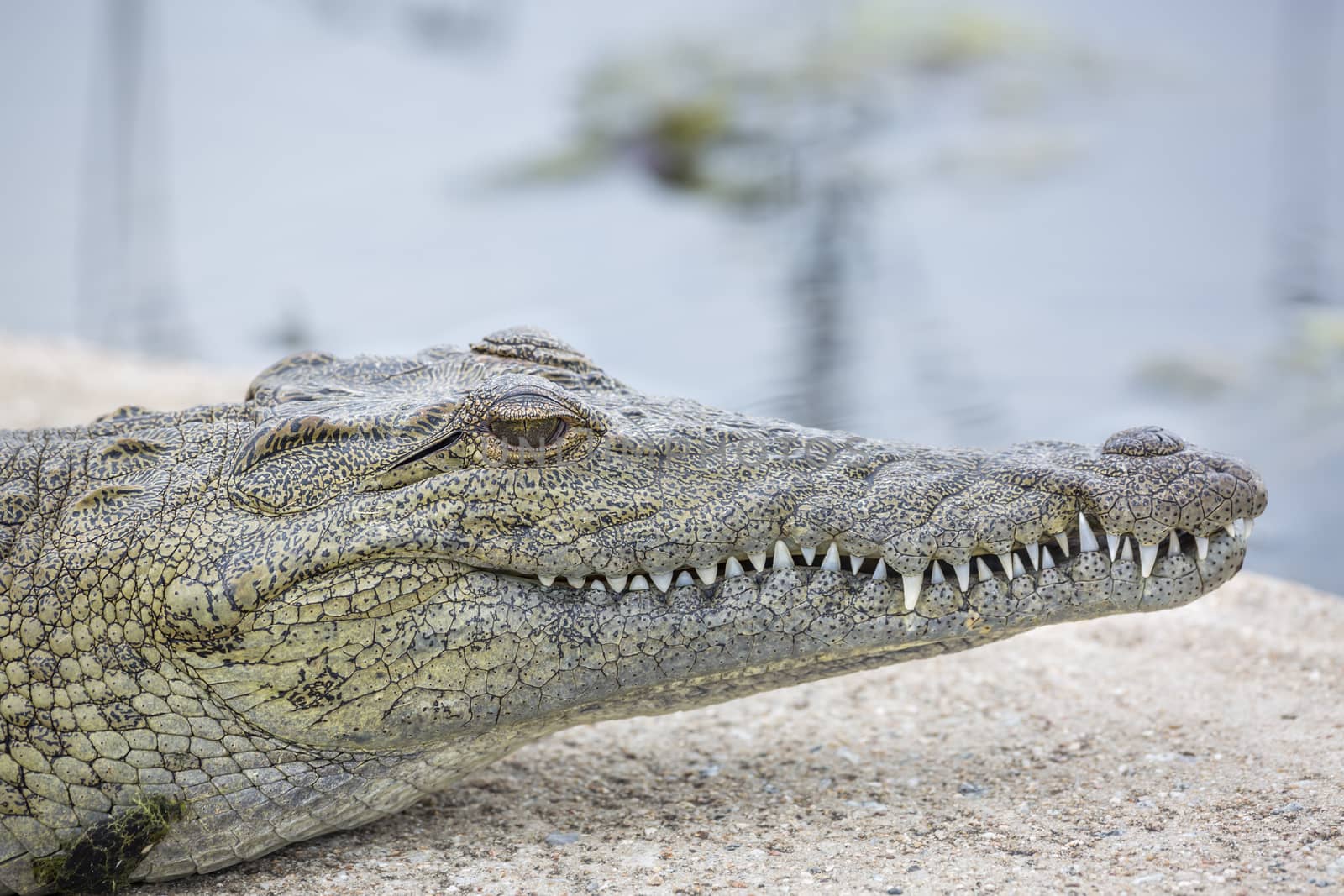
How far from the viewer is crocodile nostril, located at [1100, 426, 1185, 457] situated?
126 inches

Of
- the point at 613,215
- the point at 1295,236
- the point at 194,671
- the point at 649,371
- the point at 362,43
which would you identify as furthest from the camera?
the point at 362,43

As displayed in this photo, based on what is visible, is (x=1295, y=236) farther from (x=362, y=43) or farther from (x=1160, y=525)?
(x=362, y=43)

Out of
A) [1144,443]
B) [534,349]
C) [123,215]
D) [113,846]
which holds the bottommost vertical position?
[113,846]

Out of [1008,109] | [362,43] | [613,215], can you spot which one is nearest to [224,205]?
[362,43]

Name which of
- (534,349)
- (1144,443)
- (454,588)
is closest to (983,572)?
(1144,443)

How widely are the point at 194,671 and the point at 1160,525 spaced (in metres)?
2.67

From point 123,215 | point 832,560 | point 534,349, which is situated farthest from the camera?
point 123,215

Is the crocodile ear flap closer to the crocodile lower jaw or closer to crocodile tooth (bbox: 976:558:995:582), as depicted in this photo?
the crocodile lower jaw

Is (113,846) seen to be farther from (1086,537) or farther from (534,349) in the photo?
(1086,537)

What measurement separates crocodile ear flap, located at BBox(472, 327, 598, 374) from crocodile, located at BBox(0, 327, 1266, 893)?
437 mm

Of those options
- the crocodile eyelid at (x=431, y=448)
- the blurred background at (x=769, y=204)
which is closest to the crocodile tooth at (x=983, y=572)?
the crocodile eyelid at (x=431, y=448)

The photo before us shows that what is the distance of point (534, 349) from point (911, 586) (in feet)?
4.74

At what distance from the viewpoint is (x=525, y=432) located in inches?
126

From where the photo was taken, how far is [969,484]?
3.21 m
